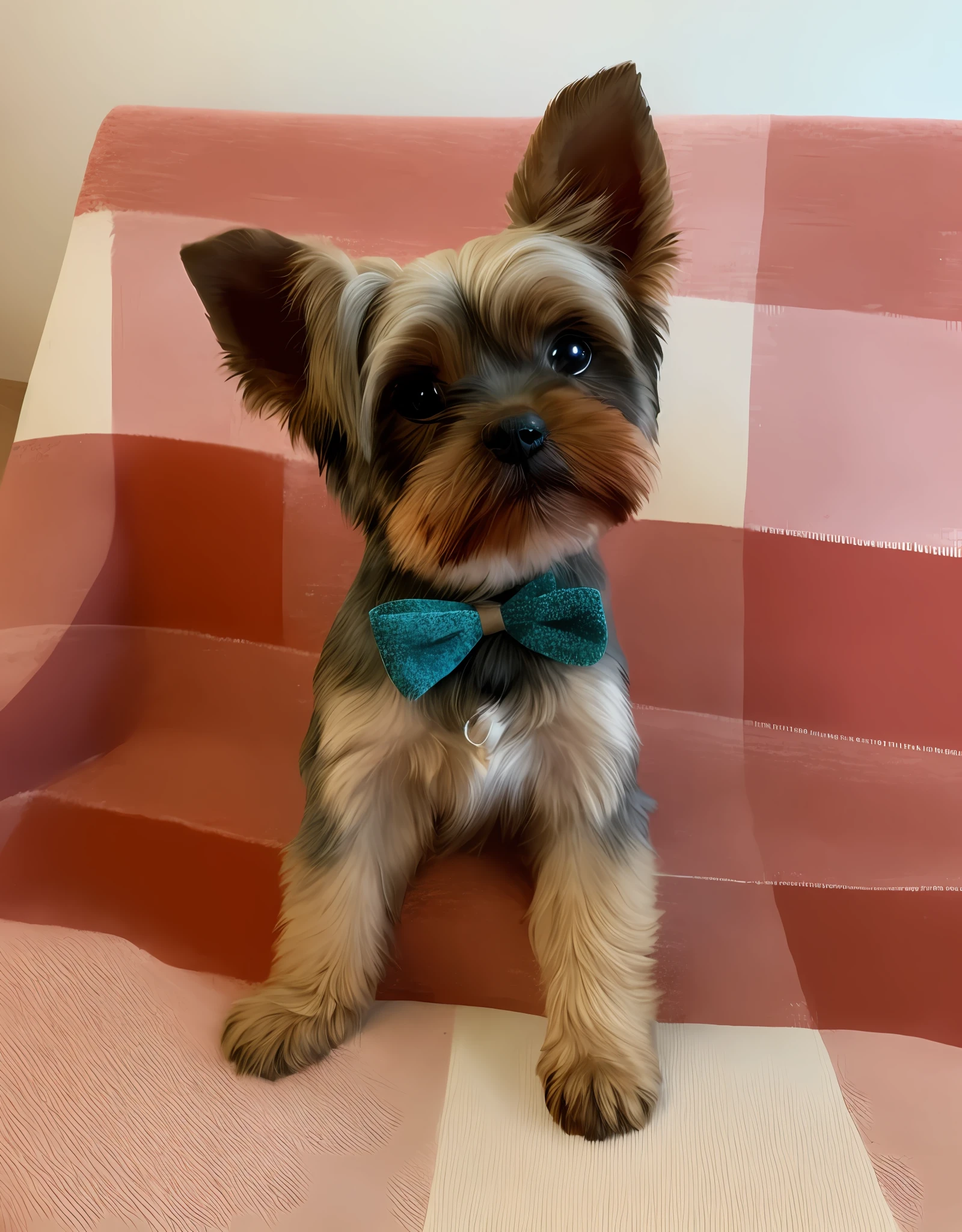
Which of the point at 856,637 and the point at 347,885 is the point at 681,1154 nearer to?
the point at 347,885

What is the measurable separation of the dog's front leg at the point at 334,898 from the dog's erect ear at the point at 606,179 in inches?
28.3

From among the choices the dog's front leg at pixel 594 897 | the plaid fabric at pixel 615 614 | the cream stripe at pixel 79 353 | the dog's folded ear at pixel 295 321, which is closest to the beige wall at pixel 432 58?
the plaid fabric at pixel 615 614

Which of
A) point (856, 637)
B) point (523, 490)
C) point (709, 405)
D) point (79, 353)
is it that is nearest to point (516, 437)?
point (523, 490)

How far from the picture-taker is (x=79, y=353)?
→ 1.83 meters

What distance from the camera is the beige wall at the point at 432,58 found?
1899 mm

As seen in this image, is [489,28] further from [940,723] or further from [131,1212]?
[131,1212]

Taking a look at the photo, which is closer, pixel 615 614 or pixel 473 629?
pixel 473 629

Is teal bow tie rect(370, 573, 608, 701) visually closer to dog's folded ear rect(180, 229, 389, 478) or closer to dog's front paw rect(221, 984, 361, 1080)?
dog's folded ear rect(180, 229, 389, 478)

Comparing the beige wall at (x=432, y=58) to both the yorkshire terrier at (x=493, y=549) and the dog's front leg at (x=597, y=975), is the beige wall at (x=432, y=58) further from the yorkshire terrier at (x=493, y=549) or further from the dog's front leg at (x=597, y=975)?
the dog's front leg at (x=597, y=975)

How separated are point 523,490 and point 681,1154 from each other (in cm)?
78

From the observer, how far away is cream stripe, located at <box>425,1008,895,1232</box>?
0.86 m

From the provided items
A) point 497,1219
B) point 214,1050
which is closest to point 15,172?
point 214,1050

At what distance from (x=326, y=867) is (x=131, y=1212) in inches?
17.5

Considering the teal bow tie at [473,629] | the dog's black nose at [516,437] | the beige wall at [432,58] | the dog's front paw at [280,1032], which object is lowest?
the dog's front paw at [280,1032]
